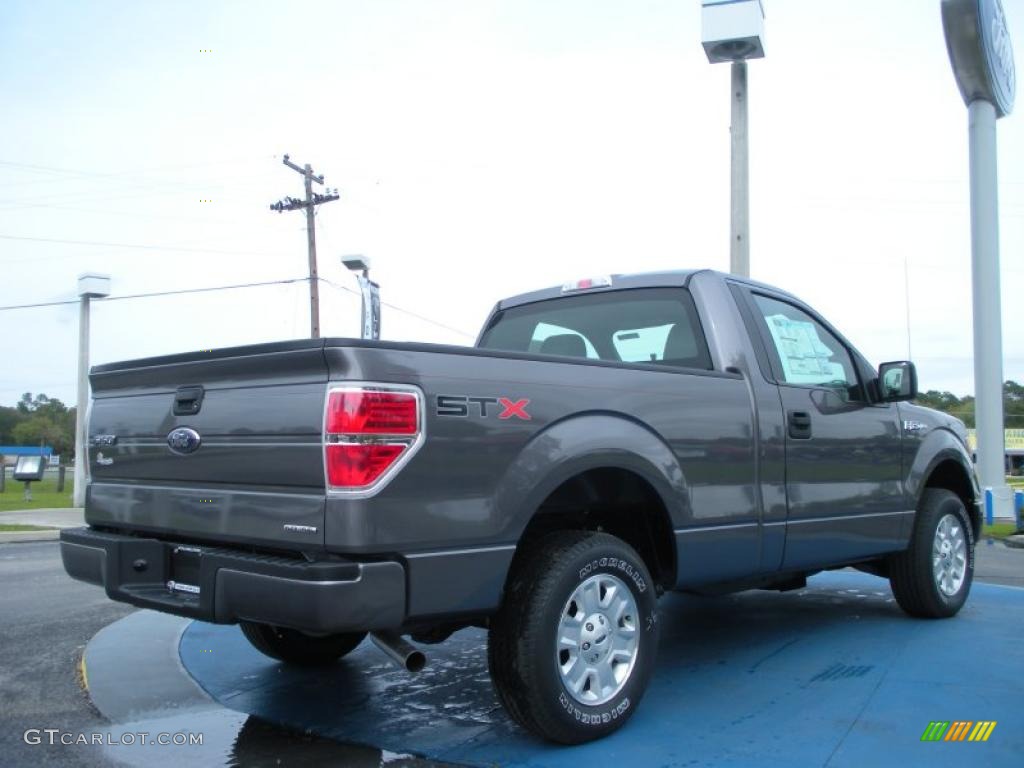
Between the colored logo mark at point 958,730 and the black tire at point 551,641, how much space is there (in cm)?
114

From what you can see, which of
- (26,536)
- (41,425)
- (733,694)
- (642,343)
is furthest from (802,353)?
(41,425)

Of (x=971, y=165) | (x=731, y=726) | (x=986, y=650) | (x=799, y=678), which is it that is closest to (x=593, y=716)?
(x=731, y=726)

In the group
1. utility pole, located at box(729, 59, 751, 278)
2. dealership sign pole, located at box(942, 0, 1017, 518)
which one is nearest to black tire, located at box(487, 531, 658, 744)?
utility pole, located at box(729, 59, 751, 278)

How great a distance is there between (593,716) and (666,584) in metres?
0.77

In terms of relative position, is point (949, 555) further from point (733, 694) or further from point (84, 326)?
point (84, 326)

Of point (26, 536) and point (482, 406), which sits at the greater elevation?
point (482, 406)

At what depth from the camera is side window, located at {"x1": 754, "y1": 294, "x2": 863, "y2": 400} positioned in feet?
15.8

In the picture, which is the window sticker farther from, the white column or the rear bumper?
the white column

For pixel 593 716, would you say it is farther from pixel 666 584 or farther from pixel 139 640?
pixel 139 640

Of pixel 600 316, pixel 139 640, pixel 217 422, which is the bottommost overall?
pixel 139 640

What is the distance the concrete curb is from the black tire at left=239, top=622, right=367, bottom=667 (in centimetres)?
916

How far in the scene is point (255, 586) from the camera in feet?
9.75

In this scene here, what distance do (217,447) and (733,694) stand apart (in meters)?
2.53

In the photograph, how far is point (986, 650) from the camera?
4.93 meters
